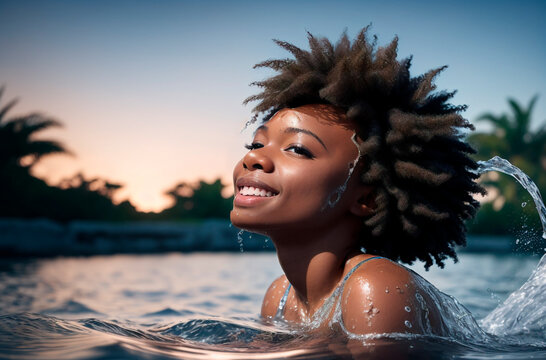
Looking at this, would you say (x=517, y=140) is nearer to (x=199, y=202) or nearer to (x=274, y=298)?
(x=199, y=202)

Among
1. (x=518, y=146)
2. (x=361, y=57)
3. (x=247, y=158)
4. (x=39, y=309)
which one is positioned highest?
(x=518, y=146)

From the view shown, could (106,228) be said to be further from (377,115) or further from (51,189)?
(377,115)

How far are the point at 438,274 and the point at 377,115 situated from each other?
669cm

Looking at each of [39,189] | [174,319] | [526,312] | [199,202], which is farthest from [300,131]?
[199,202]

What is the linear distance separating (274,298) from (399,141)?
130 centimetres

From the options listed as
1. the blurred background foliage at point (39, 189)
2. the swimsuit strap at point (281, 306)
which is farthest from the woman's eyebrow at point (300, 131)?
the blurred background foliage at point (39, 189)

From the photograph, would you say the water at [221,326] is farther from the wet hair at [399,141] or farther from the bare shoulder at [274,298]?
the wet hair at [399,141]

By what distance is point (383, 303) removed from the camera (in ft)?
6.93

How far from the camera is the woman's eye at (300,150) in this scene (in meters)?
2.53

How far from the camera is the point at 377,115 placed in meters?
2.67

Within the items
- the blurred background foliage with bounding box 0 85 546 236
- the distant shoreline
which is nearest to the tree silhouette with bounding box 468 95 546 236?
the blurred background foliage with bounding box 0 85 546 236

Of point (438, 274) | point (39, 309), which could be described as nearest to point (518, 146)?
point (438, 274)

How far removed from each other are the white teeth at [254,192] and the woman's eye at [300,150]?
24 cm

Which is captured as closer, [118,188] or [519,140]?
[118,188]
